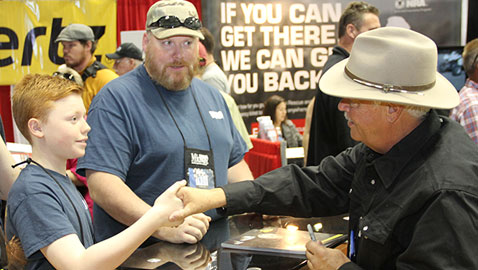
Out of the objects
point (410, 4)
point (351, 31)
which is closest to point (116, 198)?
point (351, 31)

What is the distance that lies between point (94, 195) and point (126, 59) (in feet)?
11.0

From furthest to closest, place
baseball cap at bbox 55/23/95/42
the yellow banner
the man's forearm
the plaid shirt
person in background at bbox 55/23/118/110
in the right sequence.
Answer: the yellow banner < baseball cap at bbox 55/23/95/42 < person in background at bbox 55/23/118/110 < the plaid shirt < the man's forearm

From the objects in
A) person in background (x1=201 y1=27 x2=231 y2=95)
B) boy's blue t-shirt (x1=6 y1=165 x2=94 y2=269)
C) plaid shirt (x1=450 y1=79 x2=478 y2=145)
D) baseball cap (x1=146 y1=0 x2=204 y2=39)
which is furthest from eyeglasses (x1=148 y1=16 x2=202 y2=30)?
plaid shirt (x1=450 y1=79 x2=478 y2=145)

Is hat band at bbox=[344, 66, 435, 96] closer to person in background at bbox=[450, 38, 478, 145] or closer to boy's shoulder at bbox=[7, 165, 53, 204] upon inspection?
boy's shoulder at bbox=[7, 165, 53, 204]

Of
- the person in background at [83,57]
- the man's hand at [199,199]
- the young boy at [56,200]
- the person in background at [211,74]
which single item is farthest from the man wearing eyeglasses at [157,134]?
the person in background at [83,57]

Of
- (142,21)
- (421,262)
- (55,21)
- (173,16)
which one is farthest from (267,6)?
(421,262)

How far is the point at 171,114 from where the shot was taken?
7.81ft

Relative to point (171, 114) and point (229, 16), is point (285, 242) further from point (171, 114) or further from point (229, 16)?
point (229, 16)

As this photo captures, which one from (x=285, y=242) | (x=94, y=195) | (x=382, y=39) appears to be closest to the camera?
(x=382, y=39)

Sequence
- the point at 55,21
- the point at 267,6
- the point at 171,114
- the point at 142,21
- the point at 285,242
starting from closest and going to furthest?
the point at 285,242, the point at 171,114, the point at 55,21, the point at 142,21, the point at 267,6

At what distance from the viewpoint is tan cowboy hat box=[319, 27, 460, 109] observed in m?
1.56

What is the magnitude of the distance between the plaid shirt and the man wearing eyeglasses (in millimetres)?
2161

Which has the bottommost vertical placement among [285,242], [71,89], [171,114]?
[285,242]

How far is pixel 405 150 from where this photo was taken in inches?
62.2
